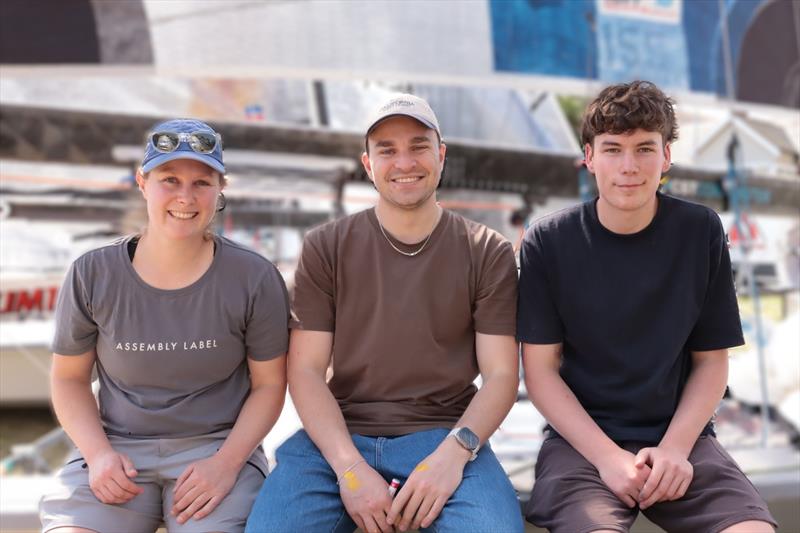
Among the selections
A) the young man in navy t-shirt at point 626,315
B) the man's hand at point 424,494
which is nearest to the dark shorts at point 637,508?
the young man in navy t-shirt at point 626,315

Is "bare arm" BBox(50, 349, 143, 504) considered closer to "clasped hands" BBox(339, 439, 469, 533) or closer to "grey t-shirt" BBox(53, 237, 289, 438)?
"grey t-shirt" BBox(53, 237, 289, 438)

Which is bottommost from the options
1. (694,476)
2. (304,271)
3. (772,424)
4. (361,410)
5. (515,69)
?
(772,424)

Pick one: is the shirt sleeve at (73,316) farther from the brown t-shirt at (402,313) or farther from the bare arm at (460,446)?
the bare arm at (460,446)

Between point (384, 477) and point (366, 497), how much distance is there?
14 centimetres

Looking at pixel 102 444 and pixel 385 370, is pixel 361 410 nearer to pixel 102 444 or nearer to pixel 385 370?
pixel 385 370

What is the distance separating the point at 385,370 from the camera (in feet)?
6.28

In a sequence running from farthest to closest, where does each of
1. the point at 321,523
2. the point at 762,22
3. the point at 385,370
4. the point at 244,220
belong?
the point at 244,220 → the point at 762,22 → the point at 385,370 → the point at 321,523

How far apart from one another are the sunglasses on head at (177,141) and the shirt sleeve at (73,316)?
0.36m

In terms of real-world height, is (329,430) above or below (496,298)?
below

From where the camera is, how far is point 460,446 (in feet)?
5.71

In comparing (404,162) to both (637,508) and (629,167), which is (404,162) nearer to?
(629,167)

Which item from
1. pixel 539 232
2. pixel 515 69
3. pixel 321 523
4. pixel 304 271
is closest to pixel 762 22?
pixel 515 69

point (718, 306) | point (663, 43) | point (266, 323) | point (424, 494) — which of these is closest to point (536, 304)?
point (718, 306)

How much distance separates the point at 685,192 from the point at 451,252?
526 cm
